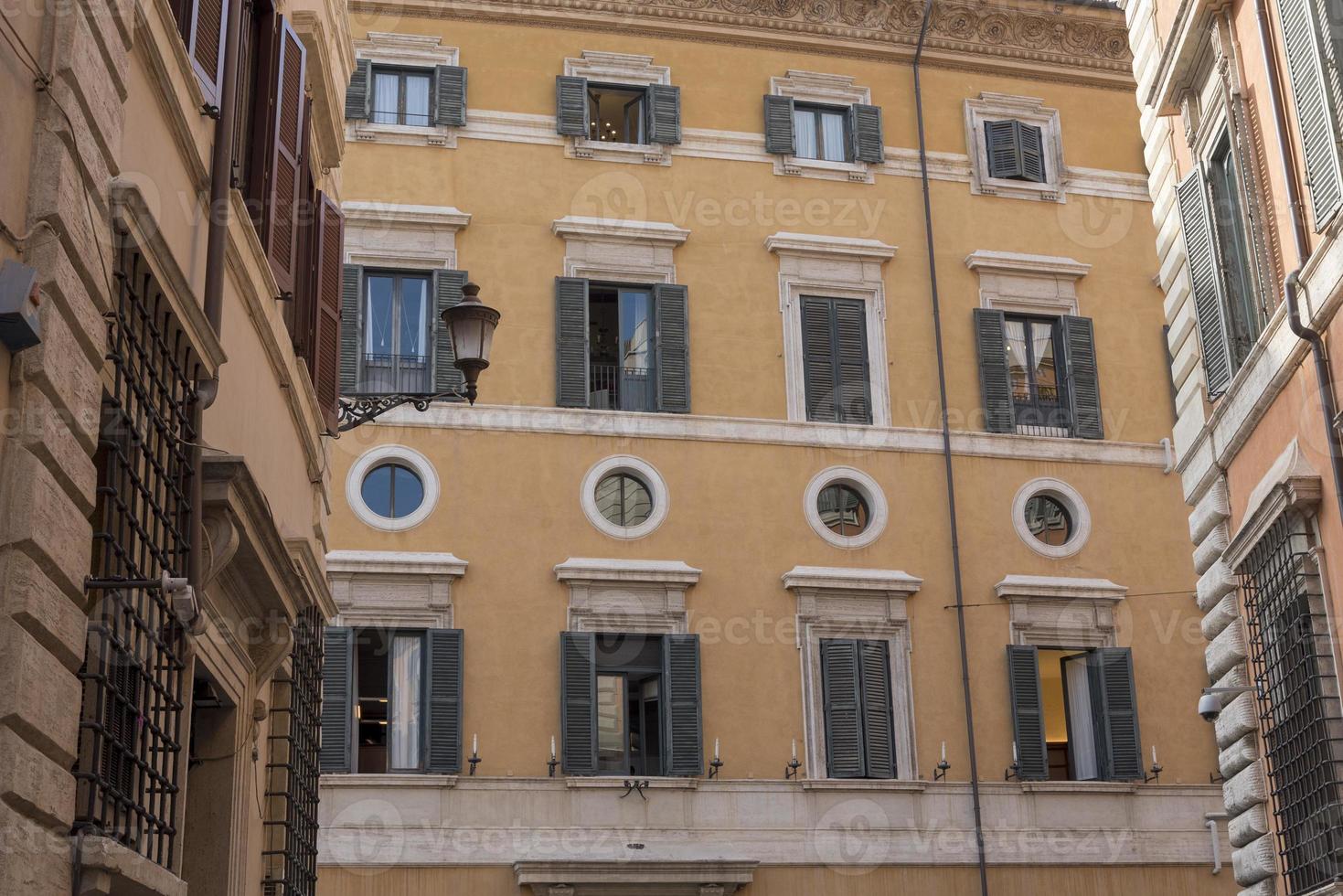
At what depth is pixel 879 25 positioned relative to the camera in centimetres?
2314

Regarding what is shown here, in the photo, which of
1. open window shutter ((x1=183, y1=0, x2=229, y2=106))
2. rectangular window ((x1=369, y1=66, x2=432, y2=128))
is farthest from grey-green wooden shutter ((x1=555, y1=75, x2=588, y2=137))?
open window shutter ((x1=183, y1=0, x2=229, y2=106))

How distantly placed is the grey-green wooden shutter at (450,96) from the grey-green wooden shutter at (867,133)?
4.95m

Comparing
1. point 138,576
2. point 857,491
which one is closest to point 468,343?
point 138,576

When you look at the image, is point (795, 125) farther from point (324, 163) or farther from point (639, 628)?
point (324, 163)

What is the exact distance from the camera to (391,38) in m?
21.4

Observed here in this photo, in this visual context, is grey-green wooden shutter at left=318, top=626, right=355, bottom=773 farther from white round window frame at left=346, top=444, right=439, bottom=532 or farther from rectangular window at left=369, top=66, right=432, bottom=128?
rectangular window at left=369, top=66, right=432, bottom=128

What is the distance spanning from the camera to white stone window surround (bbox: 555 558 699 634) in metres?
19.6

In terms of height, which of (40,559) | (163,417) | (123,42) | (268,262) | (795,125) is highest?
(795,125)

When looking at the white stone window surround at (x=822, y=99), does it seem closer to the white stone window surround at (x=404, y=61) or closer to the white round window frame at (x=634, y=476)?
the white stone window surround at (x=404, y=61)

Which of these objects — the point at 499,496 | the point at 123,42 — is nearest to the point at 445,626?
the point at 499,496

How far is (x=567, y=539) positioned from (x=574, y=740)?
2.29 metres

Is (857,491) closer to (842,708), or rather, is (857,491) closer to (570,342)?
(842,708)

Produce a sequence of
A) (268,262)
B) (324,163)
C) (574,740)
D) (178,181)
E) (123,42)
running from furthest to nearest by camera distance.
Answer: (574,740)
(324,163)
(268,262)
(178,181)
(123,42)

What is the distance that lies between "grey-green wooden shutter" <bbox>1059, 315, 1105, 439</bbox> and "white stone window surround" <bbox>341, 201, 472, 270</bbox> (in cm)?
759
